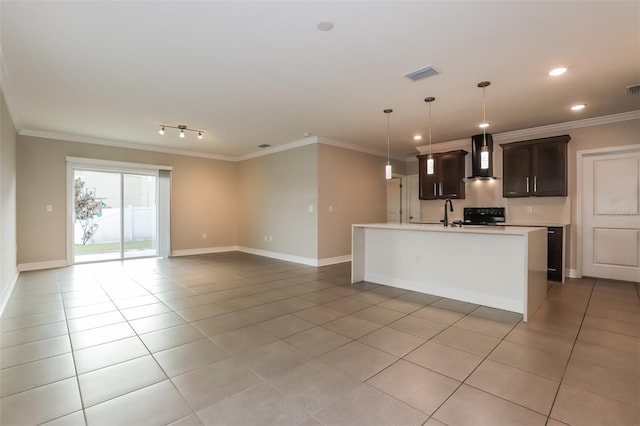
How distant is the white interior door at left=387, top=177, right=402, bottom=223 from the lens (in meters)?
8.30

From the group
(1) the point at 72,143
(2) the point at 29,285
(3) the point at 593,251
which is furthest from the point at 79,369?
(3) the point at 593,251

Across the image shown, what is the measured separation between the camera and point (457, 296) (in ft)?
12.8

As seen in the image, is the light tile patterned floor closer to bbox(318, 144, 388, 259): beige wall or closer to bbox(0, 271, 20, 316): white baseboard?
bbox(0, 271, 20, 316): white baseboard

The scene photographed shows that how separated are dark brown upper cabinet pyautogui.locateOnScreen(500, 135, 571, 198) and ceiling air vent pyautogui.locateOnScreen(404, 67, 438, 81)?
10.9 feet

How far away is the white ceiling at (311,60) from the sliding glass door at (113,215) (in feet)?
5.66

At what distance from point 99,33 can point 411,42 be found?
8.97 ft

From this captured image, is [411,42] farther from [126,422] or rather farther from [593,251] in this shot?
[593,251]

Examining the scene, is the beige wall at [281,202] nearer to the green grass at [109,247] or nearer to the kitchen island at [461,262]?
the kitchen island at [461,262]

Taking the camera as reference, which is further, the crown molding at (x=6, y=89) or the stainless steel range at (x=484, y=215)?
the stainless steel range at (x=484, y=215)

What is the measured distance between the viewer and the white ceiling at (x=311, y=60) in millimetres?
2326

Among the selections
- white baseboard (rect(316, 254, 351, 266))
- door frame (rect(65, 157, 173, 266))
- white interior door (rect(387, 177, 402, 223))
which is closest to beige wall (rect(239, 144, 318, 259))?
white baseboard (rect(316, 254, 351, 266))

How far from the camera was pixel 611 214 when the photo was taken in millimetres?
4957

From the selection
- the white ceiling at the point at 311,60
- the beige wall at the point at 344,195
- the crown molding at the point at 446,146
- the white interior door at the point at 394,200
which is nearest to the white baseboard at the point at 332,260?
the beige wall at the point at 344,195

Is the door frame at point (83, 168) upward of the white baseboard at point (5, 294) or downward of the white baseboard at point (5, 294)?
upward
